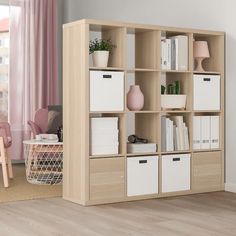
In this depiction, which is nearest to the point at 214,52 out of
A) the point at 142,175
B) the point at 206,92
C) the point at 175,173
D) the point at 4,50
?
the point at 206,92

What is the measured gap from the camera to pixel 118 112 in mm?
4809

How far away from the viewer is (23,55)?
779 cm

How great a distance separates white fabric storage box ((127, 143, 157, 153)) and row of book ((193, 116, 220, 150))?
0.50 m

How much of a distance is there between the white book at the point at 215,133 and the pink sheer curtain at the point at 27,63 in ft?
10.4

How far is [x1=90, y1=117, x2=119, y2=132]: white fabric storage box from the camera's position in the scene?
469 cm

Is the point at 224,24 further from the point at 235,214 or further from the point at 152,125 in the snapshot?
the point at 235,214

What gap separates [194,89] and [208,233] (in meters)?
1.88

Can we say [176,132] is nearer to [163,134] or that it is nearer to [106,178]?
[163,134]

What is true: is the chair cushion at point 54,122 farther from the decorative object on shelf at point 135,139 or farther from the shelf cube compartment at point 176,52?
the shelf cube compartment at point 176,52

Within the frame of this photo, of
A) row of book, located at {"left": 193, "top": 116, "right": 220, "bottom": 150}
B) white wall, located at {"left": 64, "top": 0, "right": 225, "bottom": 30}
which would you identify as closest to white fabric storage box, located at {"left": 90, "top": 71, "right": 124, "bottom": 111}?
row of book, located at {"left": 193, "top": 116, "right": 220, "bottom": 150}

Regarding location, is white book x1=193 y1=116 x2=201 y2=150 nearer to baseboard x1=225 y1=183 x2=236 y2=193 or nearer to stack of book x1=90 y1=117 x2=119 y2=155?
baseboard x1=225 y1=183 x2=236 y2=193

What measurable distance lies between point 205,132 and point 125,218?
154 cm

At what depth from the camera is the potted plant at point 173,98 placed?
5166 mm

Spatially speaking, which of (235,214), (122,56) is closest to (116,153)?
(122,56)
